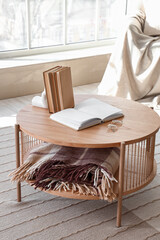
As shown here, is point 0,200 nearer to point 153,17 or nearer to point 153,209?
point 153,209

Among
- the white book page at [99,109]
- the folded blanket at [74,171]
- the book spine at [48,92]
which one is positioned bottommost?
the folded blanket at [74,171]

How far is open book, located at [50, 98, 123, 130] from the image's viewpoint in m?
1.80

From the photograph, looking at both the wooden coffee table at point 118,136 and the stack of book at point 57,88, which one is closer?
the wooden coffee table at point 118,136

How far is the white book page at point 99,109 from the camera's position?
1.90 m

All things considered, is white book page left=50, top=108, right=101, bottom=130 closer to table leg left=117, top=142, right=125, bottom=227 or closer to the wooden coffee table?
the wooden coffee table

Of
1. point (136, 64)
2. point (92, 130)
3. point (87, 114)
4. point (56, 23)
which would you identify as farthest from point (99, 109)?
point (56, 23)

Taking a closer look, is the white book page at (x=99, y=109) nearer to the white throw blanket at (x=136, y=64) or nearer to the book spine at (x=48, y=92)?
the book spine at (x=48, y=92)

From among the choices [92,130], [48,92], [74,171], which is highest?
[48,92]

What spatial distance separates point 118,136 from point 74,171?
241mm

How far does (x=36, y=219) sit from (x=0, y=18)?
7.52 feet

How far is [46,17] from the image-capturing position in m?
3.85

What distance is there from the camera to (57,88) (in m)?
1.94

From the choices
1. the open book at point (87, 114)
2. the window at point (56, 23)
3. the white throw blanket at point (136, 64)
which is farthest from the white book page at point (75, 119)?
the window at point (56, 23)

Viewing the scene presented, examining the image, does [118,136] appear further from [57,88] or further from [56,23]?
[56,23]
